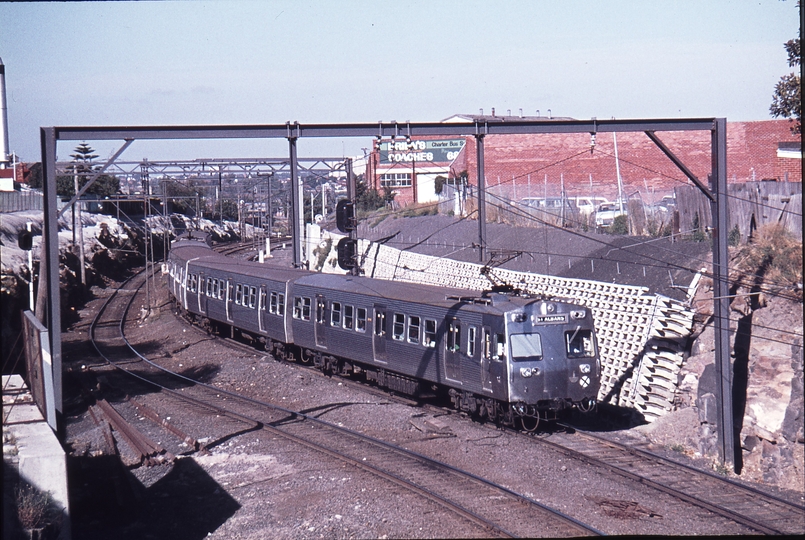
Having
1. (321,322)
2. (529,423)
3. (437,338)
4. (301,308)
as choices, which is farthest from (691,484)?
(301,308)

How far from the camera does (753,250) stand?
1708 cm

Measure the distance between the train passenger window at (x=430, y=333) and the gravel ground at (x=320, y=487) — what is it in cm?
147

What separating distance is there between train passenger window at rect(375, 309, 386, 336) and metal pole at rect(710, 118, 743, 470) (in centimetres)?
682

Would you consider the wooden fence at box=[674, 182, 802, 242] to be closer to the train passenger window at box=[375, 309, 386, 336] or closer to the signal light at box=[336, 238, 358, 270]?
the train passenger window at box=[375, 309, 386, 336]

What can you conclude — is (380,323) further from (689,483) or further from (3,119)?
(3,119)

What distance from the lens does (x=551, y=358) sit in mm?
13414

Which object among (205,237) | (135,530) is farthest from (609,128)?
(205,237)

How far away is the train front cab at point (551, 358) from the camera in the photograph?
1318cm

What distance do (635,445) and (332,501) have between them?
6.20 m

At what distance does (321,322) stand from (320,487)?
26.9 ft

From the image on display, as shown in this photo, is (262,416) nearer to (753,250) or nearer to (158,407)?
(158,407)

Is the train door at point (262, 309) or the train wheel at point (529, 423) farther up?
the train door at point (262, 309)

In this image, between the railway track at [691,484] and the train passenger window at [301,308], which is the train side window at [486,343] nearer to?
the railway track at [691,484]

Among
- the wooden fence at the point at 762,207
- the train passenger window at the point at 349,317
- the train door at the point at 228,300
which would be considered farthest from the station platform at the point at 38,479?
the wooden fence at the point at 762,207
